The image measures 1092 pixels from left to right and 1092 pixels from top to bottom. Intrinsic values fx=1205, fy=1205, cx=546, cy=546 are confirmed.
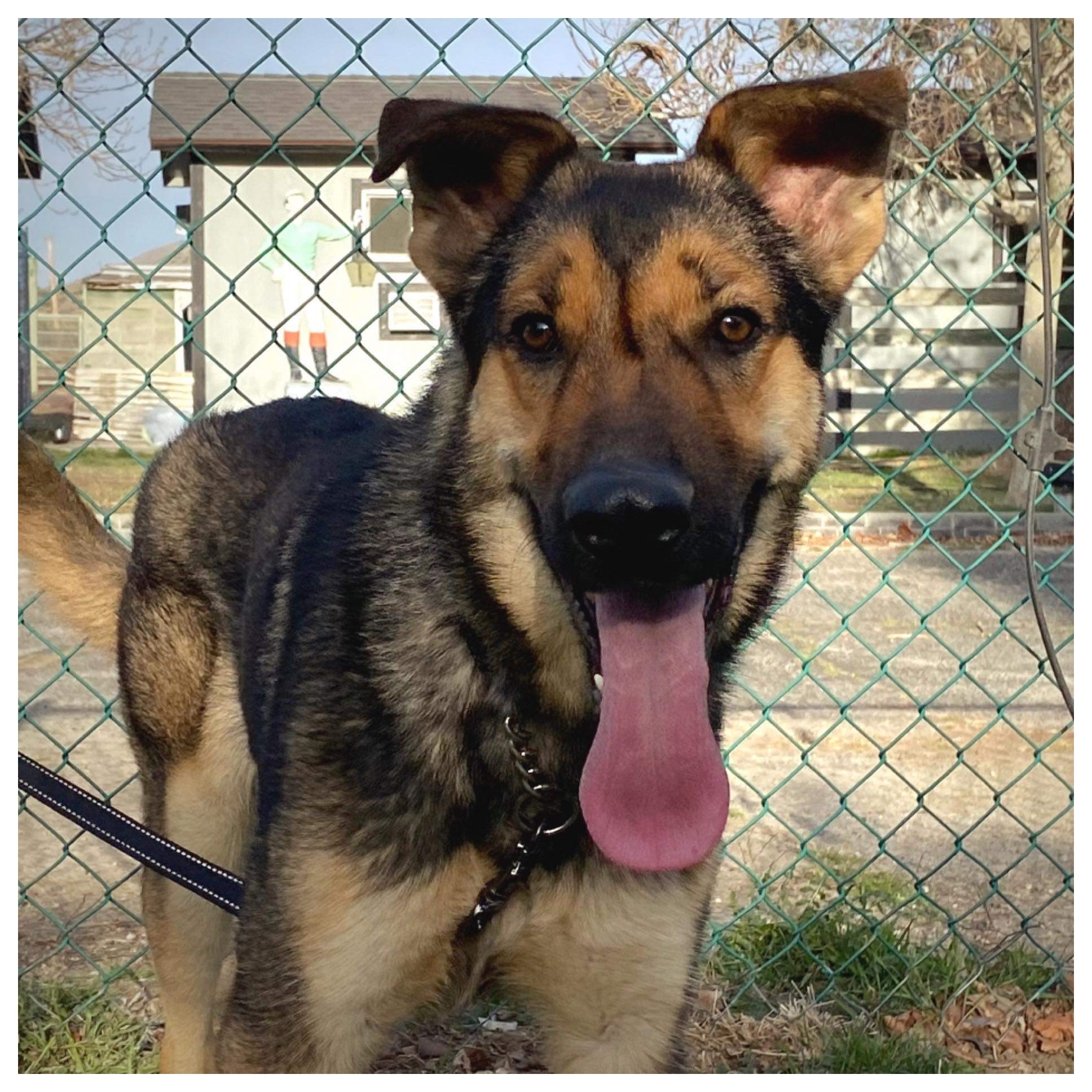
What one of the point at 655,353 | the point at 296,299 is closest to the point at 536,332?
the point at 655,353

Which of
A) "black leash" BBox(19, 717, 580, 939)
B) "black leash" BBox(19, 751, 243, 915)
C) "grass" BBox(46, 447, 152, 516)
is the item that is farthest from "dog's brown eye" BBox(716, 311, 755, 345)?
"grass" BBox(46, 447, 152, 516)

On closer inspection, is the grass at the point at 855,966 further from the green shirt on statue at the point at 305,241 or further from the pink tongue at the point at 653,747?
the green shirt on statue at the point at 305,241

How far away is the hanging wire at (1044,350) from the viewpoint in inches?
110

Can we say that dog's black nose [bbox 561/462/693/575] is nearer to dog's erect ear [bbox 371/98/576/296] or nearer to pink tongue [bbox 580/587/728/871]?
pink tongue [bbox 580/587/728/871]

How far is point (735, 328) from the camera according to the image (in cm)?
244

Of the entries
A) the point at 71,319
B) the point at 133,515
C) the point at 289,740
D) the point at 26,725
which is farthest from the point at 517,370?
the point at 71,319

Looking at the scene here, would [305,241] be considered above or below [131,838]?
below

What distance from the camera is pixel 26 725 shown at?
6.30m

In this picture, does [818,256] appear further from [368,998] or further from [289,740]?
[368,998]

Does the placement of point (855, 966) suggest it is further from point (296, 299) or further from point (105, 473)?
point (296, 299)

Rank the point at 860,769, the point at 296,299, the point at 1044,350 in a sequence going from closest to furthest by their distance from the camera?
the point at 1044,350, the point at 860,769, the point at 296,299

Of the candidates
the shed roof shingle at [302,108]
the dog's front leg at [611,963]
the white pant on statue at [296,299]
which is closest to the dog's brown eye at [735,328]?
the dog's front leg at [611,963]

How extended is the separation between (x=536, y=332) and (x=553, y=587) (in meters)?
0.52

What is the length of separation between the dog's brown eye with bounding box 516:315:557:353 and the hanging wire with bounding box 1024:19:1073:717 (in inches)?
46.7
